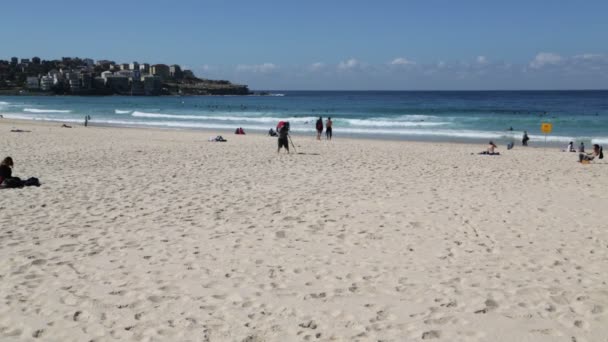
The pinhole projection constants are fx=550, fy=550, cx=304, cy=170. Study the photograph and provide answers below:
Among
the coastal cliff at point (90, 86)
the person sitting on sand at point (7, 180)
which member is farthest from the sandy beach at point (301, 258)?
the coastal cliff at point (90, 86)

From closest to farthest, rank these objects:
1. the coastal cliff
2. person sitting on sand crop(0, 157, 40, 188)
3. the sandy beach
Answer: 1. the sandy beach
2. person sitting on sand crop(0, 157, 40, 188)
3. the coastal cliff

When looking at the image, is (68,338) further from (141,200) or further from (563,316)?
(141,200)

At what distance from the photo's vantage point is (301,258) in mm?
5941

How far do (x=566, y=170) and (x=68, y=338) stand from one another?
512 inches

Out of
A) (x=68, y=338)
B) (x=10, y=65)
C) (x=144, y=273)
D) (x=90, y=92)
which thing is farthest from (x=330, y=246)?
(x=10, y=65)

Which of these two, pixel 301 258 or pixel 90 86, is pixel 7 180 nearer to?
pixel 301 258

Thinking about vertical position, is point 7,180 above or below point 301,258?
above

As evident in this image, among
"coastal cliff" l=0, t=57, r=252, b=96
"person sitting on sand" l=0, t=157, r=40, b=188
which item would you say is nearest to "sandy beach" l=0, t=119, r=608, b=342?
"person sitting on sand" l=0, t=157, r=40, b=188

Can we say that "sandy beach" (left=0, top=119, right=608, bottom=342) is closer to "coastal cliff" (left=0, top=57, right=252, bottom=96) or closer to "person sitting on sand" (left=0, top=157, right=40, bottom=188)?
"person sitting on sand" (left=0, top=157, right=40, bottom=188)

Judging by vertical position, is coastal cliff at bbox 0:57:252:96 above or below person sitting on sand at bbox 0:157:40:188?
above

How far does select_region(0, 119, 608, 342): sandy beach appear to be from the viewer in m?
4.23

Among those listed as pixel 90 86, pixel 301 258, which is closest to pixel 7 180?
pixel 301 258

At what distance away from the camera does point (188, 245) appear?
643 cm

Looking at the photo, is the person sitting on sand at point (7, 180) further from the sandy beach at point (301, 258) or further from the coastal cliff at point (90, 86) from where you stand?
the coastal cliff at point (90, 86)
